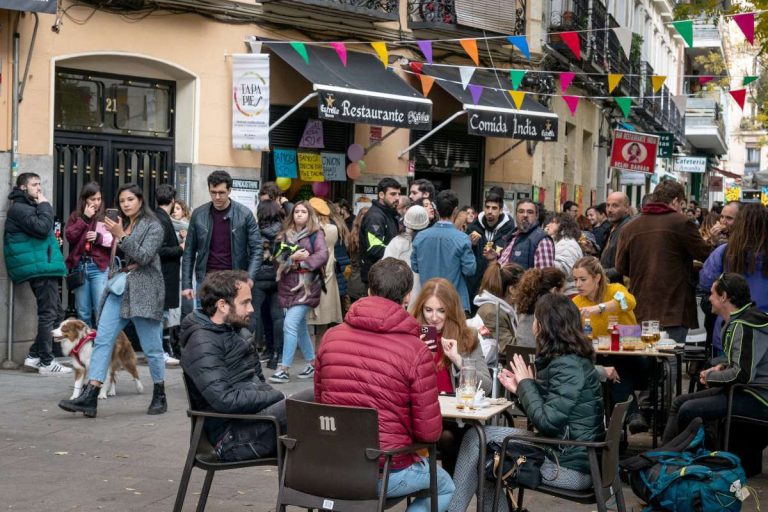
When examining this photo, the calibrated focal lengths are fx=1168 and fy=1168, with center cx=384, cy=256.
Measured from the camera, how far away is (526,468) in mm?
5863

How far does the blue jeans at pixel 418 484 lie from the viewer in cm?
537

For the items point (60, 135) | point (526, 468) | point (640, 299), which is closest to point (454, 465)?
point (526, 468)

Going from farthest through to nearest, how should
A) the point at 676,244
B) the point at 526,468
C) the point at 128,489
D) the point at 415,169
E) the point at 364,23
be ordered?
the point at 415,169 → the point at 364,23 → the point at 676,244 → the point at 128,489 → the point at 526,468

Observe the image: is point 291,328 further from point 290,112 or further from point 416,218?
point 290,112

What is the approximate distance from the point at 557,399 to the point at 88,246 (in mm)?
7191

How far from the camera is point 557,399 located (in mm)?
5844

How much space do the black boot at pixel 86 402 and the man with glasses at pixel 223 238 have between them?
68.5 inches

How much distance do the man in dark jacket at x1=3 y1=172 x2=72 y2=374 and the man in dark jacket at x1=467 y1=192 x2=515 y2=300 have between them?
433 cm

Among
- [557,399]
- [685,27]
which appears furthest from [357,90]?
[557,399]

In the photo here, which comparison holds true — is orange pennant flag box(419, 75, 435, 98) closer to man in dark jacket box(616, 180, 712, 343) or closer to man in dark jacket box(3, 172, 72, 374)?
man in dark jacket box(3, 172, 72, 374)

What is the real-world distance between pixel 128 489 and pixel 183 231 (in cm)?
624

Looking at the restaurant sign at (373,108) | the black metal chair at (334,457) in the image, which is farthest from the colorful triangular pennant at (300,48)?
the black metal chair at (334,457)

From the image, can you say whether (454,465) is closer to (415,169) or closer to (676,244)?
(676,244)

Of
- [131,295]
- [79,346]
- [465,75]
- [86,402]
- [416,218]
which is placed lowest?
[86,402]
